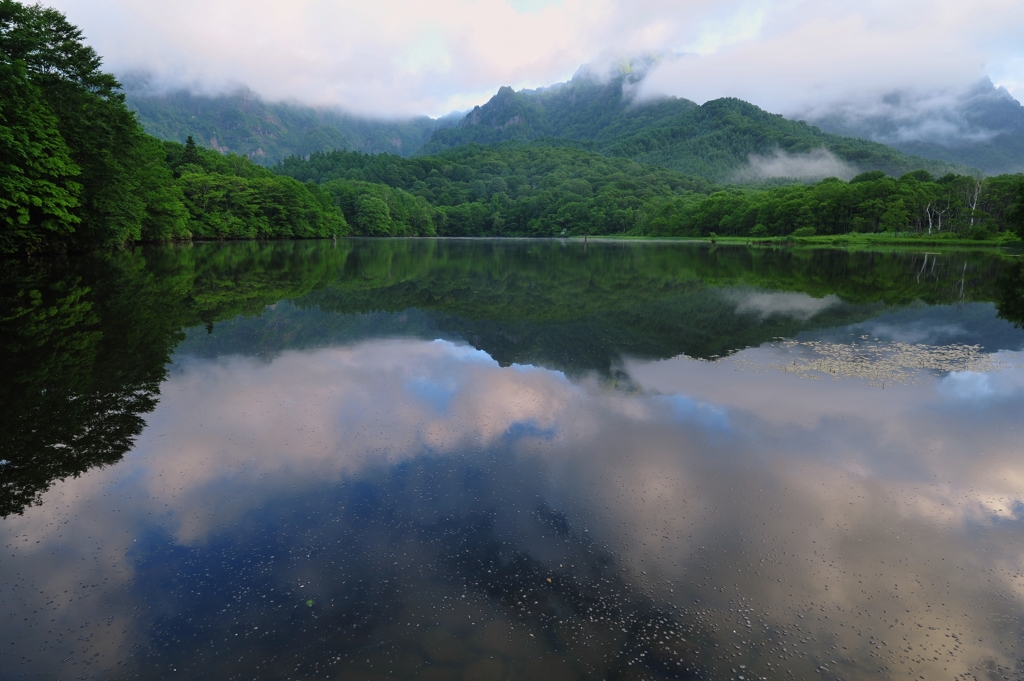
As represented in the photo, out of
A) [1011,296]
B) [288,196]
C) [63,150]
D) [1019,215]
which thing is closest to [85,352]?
[63,150]

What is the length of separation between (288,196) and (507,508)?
345ft

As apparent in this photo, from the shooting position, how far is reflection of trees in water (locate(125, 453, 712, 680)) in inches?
169

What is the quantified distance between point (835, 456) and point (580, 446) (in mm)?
4087

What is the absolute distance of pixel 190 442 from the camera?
8.55m

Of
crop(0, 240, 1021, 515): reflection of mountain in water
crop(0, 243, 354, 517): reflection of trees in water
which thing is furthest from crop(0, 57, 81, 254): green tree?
crop(0, 243, 354, 517): reflection of trees in water

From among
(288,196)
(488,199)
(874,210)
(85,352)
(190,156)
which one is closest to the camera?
(85,352)

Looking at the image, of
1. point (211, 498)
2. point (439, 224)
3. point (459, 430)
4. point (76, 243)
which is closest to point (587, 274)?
point (459, 430)

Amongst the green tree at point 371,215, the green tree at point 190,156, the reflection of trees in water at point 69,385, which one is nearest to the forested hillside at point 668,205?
the green tree at point 371,215

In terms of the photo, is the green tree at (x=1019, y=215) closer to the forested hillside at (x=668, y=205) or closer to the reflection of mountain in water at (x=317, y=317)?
the forested hillside at (x=668, y=205)

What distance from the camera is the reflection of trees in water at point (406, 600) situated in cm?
429

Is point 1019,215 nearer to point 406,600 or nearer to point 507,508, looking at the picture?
point 507,508

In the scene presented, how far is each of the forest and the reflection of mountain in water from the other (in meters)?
5.88

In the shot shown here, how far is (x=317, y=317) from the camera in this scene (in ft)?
63.4

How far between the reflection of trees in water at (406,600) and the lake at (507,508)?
0.09 ft
